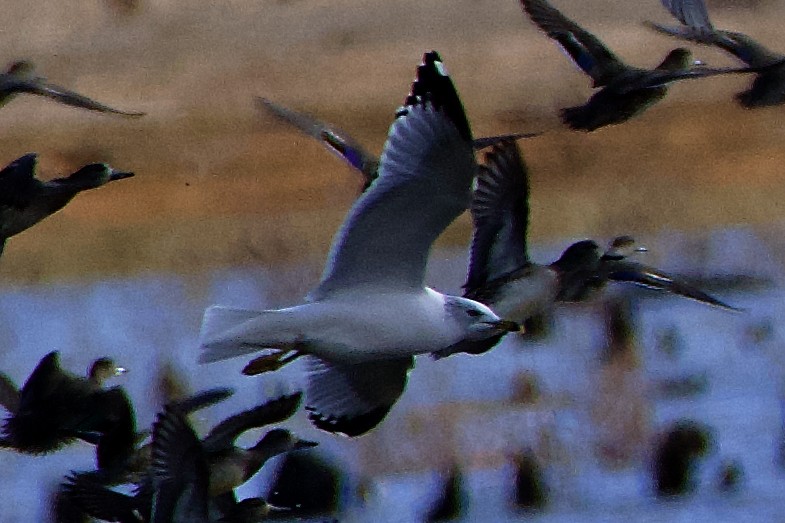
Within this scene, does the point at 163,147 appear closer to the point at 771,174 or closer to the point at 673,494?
the point at 771,174

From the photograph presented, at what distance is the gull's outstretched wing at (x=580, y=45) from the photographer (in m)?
4.89

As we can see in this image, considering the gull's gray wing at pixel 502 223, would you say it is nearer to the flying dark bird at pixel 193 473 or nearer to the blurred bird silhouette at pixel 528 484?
the flying dark bird at pixel 193 473

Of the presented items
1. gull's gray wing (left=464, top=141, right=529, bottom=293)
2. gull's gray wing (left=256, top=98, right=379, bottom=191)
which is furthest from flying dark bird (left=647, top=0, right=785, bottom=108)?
gull's gray wing (left=256, top=98, right=379, bottom=191)

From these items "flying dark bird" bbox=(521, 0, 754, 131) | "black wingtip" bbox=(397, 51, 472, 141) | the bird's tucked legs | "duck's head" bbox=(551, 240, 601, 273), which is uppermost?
"black wingtip" bbox=(397, 51, 472, 141)

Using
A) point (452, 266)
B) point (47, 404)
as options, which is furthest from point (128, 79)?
point (47, 404)

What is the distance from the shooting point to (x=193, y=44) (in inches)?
300

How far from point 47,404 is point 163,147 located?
2973 mm

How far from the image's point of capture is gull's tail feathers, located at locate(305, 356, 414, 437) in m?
3.97

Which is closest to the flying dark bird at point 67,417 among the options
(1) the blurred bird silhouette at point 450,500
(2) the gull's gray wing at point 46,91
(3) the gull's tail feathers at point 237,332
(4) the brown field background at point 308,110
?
(2) the gull's gray wing at point 46,91

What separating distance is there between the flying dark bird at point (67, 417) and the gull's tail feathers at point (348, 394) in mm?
613

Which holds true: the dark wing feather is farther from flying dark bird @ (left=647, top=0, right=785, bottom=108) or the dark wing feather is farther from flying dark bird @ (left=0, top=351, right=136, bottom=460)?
flying dark bird @ (left=647, top=0, right=785, bottom=108)

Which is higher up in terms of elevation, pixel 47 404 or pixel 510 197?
pixel 510 197

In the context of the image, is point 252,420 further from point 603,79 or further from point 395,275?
point 603,79

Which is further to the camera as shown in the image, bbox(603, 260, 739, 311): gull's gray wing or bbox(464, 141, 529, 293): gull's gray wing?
bbox(603, 260, 739, 311): gull's gray wing
